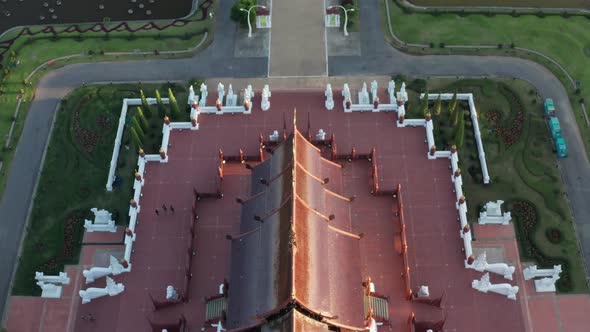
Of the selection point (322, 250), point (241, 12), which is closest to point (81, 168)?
point (241, 12)

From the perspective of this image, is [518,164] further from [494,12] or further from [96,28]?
[96,28]

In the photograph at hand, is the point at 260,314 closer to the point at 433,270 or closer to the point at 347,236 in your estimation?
the point at 347,236

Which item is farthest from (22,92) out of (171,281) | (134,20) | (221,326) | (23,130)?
(221,326)

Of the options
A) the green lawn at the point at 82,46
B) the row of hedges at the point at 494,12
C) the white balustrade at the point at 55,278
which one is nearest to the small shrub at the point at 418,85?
the row of hedges at the point at 494,12

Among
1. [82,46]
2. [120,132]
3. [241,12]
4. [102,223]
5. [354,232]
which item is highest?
[241,12]

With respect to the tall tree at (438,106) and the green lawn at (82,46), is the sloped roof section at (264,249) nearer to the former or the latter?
the tall tree at (438,106)
